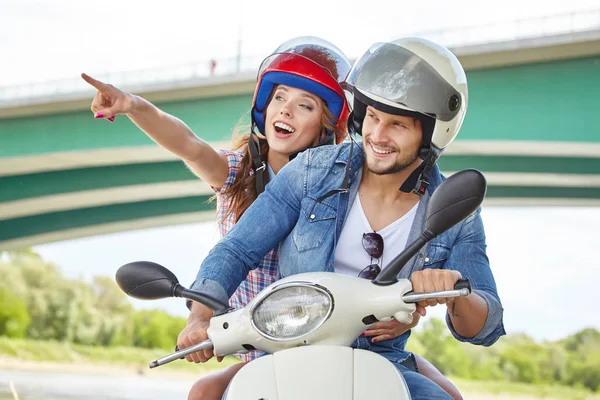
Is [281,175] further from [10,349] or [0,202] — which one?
[10,349]

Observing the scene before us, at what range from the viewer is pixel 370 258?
2551mm

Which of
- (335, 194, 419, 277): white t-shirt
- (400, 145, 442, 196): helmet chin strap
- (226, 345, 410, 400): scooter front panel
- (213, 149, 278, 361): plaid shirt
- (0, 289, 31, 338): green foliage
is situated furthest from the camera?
(0, 289, 31, 338): green foliage

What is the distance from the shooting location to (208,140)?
12.8 m

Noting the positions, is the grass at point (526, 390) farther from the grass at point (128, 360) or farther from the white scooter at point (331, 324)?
the white scooter at point (331, 324)

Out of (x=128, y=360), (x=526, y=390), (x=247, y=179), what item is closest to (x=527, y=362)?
(x=526, y=390)

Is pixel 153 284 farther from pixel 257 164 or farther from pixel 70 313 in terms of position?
pixel 70 313

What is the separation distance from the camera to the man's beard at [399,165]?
2.57 metres

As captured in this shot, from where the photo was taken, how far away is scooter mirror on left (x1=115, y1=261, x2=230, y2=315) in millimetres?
2080

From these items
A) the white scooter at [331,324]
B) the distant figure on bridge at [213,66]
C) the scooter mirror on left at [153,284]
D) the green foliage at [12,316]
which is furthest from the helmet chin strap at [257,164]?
the green foliage at [12,316]

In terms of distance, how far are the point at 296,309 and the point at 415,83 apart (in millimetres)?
853

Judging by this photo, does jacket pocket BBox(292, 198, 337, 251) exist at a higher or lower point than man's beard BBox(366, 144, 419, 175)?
lower

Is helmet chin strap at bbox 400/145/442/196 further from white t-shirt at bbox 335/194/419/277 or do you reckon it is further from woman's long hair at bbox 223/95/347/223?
woman's long hair at bbox 223/95/347/223

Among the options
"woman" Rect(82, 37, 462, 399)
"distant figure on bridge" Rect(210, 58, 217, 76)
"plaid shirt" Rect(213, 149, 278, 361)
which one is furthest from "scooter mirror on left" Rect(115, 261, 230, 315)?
"distant figure on bridge" Rect(210, 58, 217, 76)

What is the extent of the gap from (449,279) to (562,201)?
14698 mm
